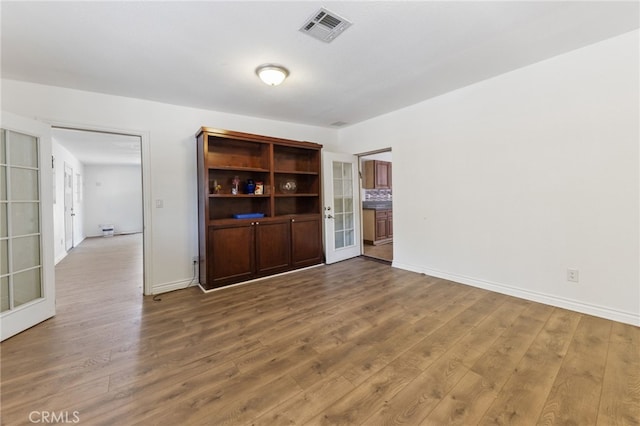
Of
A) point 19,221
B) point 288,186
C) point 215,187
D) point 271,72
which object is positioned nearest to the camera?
point 19,221

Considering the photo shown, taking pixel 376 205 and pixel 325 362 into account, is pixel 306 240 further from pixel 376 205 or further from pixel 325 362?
pixel 376 205

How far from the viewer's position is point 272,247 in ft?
12.8

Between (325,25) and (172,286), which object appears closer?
(325,25)

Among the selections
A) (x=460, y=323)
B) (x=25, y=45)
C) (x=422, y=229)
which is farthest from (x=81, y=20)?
(x=422, y=229)

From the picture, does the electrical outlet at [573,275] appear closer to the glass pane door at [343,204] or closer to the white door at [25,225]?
the glass pane door at [343,204]

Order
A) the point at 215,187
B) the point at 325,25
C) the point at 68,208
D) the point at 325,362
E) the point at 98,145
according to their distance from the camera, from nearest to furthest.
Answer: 1. the point at 325,362
2. the point at 325,25
3. the point at 215,187
4. the point at 98,145
5. the point at 68,208

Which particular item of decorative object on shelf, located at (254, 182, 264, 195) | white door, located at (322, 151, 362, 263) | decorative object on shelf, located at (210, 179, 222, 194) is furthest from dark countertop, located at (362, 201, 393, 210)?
decorative object on shelf, located at (210, 179, 222, 194)

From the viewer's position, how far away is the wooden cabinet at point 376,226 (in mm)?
6223

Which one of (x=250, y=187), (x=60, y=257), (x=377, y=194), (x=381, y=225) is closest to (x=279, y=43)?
(x=250, y=187)

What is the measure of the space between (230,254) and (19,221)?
2.01 m

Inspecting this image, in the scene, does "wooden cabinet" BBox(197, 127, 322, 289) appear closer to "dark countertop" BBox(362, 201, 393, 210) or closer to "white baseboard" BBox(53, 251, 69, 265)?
"dark countertop" BBox(362, 201, 393, 210)

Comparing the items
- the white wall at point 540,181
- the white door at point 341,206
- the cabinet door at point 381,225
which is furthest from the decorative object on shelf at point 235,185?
the cabinet door at point 381,225

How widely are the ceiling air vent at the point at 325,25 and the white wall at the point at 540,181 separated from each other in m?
2.08

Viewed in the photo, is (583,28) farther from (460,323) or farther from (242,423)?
(242,423)
